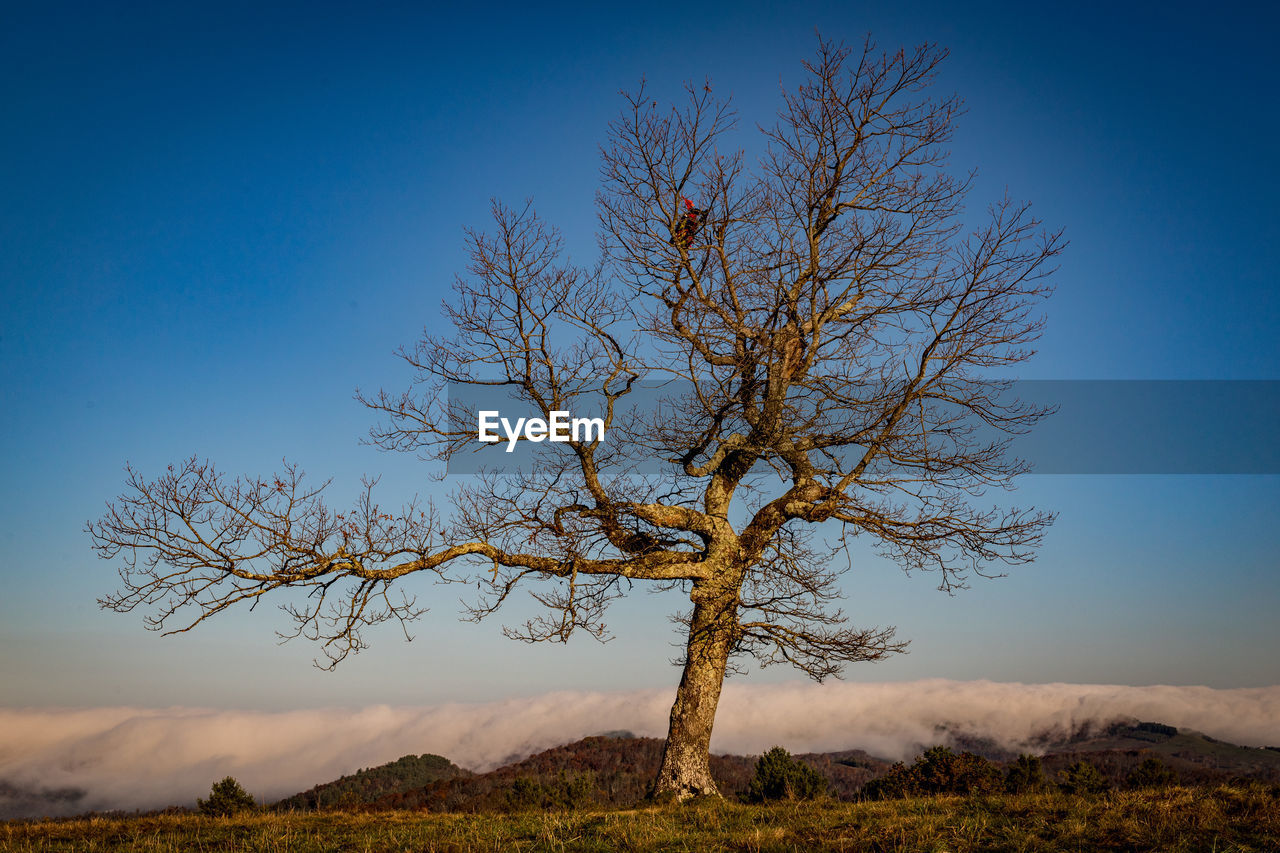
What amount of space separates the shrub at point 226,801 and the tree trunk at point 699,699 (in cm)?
649

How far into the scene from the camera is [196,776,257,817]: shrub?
39.1 feet

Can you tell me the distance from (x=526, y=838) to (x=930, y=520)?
29.2 ft

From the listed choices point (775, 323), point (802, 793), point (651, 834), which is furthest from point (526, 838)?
point (775, 323)

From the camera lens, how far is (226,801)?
12094 millimetres

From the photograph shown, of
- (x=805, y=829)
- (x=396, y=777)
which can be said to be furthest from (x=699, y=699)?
(x=396, y=777)

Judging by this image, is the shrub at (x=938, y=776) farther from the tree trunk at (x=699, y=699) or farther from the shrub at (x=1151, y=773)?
the tree trunk at (x=699, y=699)

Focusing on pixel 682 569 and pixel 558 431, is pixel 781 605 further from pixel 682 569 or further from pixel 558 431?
pixel 558 431

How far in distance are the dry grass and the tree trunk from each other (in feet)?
8.99

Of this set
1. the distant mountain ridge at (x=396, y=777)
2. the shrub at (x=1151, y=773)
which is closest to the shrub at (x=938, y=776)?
the shrub at (x=1151, y=773)

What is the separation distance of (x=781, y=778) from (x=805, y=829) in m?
6.54

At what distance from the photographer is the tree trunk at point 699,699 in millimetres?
12680

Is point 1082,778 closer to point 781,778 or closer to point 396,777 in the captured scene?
point 781,778

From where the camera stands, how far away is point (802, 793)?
12820mm

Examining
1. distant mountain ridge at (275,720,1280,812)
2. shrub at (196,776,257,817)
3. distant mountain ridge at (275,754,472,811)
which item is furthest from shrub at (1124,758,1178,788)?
distant mountain ridge at (275,754,472,811)
